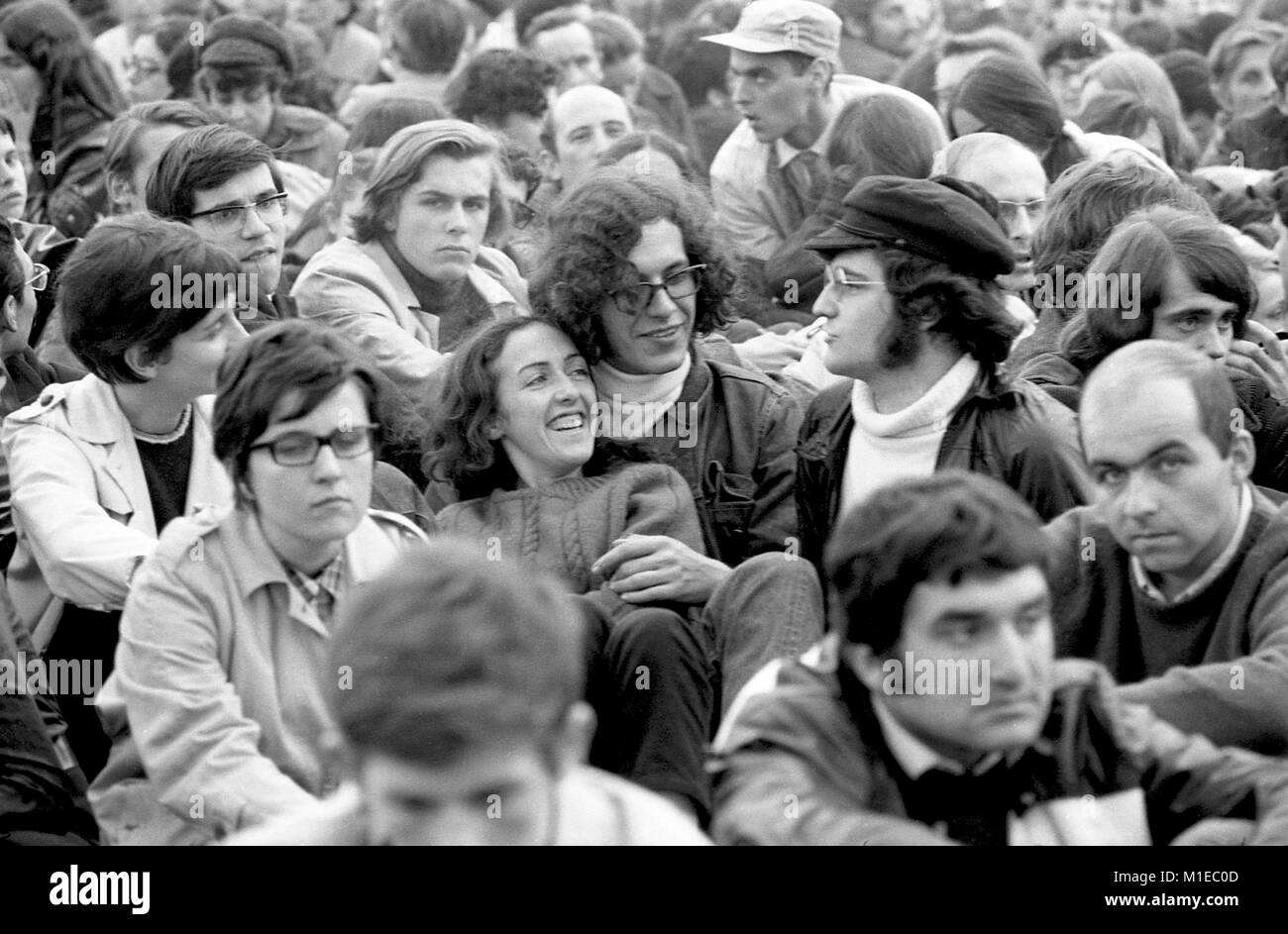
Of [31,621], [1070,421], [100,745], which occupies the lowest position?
[100,745]

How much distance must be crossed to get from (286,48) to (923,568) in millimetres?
5049

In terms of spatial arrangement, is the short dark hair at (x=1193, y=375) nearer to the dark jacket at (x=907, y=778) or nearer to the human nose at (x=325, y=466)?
the dark jacket at (x=907, y=778)

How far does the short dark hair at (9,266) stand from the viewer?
4.46m

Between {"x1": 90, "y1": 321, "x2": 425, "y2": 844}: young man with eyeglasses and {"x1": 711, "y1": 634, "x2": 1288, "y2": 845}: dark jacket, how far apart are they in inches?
33.8

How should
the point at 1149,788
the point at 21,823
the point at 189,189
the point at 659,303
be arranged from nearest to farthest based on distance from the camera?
the point at 1149,788 < the point at 21,823 < the point at 659,303 < the point at 189,189

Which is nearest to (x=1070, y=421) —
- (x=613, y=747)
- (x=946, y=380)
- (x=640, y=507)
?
(x=946, y=380)

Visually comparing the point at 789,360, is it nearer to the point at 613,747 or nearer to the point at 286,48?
the point at 613,747

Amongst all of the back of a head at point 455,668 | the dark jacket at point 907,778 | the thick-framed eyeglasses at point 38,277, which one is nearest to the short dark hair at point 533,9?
the thick-framed eyeglasses at point 38,277

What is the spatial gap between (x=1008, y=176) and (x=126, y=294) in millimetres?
2480

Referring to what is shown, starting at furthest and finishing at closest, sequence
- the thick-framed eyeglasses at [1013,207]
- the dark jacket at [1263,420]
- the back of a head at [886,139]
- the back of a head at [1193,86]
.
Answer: the back of a head at [1193,86], the back of a head at [886,139], the thick-framed eyeglasses at [1013,207], the dark jacket at [1263,420]

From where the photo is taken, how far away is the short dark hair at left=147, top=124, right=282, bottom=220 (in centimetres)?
509

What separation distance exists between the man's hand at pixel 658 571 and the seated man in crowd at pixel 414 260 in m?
1.08

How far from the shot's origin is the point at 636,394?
4469 mm

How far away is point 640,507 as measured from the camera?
13.8ft
